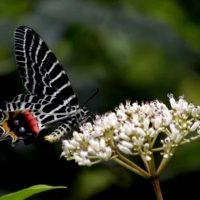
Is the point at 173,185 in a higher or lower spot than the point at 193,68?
lower

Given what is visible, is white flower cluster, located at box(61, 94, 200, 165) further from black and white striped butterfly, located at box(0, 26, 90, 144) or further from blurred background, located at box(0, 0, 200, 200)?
blurred background, located at box(0, 0, 200, 200)

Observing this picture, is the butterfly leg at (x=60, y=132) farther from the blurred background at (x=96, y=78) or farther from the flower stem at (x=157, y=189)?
the flower stem at (x=157, y=189)

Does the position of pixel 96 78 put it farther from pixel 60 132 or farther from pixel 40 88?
pixel 60 132

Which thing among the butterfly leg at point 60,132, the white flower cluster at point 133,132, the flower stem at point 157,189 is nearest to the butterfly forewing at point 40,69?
the butterfly leg at point 60,132

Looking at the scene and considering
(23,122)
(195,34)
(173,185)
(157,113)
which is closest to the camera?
(157,113)

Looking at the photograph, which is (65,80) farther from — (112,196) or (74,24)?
(112,196)

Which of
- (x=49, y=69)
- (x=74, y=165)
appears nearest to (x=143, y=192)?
(x=74, y=165)

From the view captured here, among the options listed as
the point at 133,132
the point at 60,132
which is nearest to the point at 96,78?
the point at 60,132

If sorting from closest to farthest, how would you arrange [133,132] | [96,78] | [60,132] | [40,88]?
[133,132], [60,132], [40,88], [96,78]
